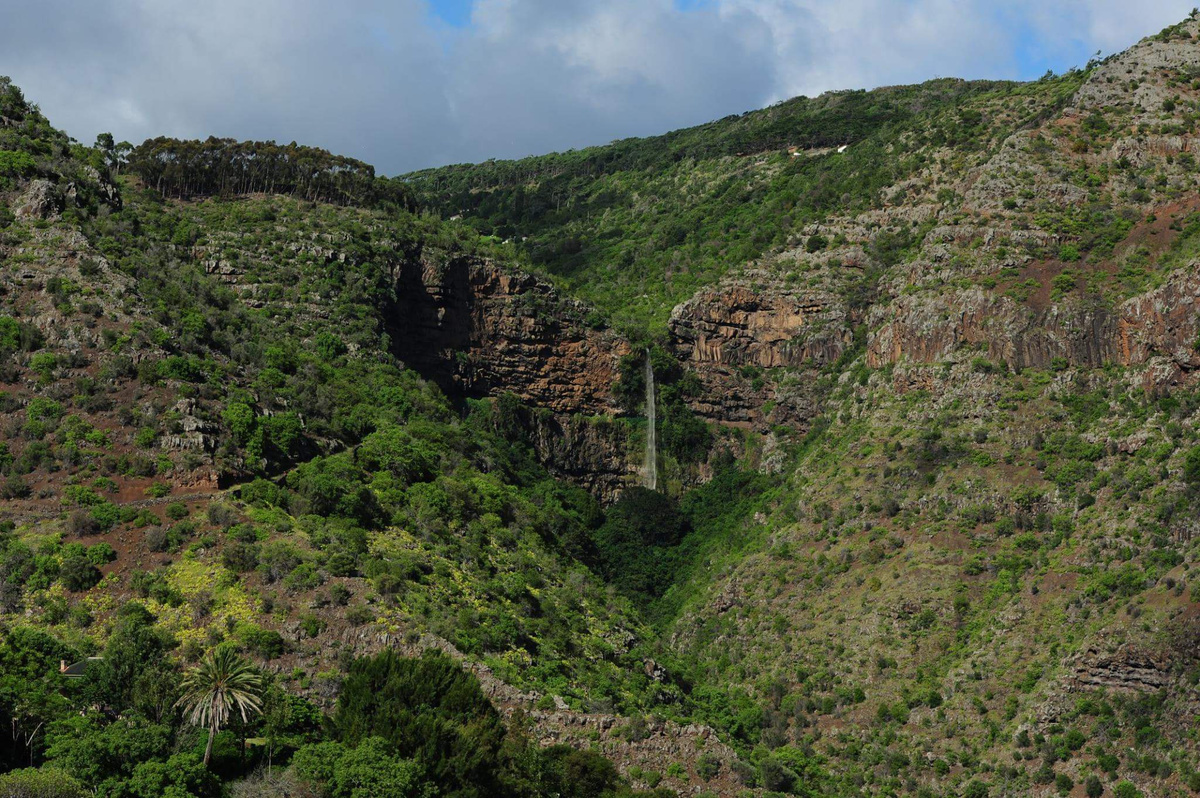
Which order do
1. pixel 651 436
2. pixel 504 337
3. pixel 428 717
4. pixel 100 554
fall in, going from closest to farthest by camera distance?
pixel 428 717 → pixel 100 554 → pixel 504 337 → pixel 651 436

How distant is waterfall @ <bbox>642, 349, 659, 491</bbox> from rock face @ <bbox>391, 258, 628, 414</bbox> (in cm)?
326

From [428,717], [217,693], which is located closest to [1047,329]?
[428,717]

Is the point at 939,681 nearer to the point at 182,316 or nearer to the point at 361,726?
the point at 361,726

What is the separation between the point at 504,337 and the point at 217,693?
7985 cm

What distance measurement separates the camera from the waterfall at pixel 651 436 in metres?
144

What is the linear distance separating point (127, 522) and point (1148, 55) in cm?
10248

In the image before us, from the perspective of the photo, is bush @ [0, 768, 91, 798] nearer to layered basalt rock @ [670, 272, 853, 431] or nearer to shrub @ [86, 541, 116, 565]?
shrub @ [86, 541, 116, 565]

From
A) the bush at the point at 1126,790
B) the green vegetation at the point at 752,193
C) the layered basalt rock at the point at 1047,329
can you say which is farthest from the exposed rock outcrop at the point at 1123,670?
the green vegetation at the point at 752,193

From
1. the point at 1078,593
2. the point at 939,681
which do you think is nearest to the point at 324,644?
the point at 939,681

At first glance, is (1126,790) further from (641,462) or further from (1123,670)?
(641,462)

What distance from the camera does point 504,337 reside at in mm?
144125

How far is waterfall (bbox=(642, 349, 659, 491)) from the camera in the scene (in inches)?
5669

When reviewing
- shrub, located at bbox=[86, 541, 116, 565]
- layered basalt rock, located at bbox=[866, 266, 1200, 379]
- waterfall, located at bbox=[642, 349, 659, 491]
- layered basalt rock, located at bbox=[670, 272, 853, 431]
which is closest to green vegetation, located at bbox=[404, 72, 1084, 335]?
layered basalt rock, located at bbox=[670, 272, 853, 431]

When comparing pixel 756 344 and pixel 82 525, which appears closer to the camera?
pixel 82 525
